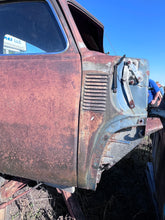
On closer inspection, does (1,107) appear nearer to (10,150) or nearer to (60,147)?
(10,150)

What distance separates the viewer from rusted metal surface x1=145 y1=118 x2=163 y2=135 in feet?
4.37

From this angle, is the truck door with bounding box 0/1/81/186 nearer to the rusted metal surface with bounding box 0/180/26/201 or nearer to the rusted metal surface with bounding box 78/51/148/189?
the rusted metal surface with bounding box 78/51/148/189

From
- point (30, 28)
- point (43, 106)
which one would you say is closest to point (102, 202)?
point (43, 106)

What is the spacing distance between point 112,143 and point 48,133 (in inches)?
20.8

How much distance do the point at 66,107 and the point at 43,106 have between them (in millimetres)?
179

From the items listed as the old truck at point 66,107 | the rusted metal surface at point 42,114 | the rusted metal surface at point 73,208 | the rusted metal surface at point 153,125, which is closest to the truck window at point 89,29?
the old truck at point 66,107

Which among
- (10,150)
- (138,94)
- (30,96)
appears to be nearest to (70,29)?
(30,96)

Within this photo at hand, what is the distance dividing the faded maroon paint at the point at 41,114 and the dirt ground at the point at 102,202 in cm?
92

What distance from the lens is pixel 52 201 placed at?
2371 mm

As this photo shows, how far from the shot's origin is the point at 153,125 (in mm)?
1376

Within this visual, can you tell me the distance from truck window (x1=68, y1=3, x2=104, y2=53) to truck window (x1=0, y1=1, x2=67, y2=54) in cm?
75

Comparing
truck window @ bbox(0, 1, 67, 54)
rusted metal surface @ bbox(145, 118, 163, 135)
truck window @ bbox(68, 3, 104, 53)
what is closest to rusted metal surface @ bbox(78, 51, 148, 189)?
rusted metal surface @ bbox(145, 118, 163, 135)

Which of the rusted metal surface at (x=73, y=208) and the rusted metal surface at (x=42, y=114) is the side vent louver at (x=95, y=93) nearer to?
the rusted metal surface at (x=42, y=114)

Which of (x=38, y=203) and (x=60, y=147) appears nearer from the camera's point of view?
(x=60, y=147)
